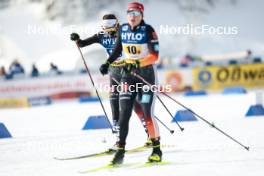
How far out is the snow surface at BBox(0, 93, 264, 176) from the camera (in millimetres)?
8883

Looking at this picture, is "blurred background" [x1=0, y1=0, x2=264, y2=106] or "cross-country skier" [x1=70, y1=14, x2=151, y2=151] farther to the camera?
"blurred background" [x1=0, y1=0, x2=264, y2=106]

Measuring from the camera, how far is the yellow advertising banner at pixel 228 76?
27.7 metres

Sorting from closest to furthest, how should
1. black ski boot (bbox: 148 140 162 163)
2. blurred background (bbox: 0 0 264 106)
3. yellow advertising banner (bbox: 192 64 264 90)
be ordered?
black ski boot (bbox: 148 140 162 163), yellow advertising banner (bbox: 192 64 264 90), blurred background (bbox: 0 0 264 106)

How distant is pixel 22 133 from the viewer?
15281mm

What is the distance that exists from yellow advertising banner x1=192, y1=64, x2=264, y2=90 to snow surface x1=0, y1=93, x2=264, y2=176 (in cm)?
764

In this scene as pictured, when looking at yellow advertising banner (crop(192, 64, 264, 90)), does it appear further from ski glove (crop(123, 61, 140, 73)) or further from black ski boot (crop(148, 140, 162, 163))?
ski glove (crop(123, 61, 140, 73))

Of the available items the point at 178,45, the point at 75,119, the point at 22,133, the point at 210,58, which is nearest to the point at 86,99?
the point at 75,119

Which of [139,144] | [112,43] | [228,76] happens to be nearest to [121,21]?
[228,76]

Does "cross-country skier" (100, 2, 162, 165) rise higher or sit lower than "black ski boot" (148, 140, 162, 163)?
higher

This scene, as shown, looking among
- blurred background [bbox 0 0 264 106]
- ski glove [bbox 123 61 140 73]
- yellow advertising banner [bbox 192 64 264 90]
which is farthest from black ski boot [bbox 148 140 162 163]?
blurred background [bbox 0 0 264 106]

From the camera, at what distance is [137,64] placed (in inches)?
363

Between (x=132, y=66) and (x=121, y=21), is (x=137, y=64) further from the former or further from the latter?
(x=121, y=21)

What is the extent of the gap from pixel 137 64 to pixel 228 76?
Result: 62.8 feet

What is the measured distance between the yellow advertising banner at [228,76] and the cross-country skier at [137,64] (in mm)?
18270
